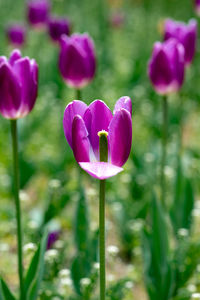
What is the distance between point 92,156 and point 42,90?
13.7ft

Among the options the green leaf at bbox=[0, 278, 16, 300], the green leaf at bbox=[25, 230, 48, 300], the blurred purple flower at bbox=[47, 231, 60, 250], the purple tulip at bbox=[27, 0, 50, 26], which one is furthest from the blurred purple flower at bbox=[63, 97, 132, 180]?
the purple tulip at bbox=[27, 0, 50, 26]

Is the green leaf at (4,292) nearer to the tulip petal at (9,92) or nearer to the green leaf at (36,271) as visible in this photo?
the green leaf at (36,271)

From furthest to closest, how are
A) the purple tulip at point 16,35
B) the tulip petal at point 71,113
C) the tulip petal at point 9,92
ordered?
the purple tulip at point 16,35 < the tulip petal at point 9,92 < the tulip petal at point 71,113

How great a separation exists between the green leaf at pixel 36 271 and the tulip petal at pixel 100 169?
626mm

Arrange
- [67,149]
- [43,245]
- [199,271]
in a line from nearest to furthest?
[43,245]
[199,271]
[67,149]

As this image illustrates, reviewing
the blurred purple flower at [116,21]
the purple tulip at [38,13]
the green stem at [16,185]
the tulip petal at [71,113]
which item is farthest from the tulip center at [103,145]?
the blurred purple flower at [116,21]

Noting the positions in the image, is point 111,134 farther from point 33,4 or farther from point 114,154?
point 33,4

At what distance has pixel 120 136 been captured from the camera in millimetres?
1332

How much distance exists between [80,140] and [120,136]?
103mm

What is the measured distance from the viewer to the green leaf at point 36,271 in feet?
6.00

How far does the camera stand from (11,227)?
10.2 feet

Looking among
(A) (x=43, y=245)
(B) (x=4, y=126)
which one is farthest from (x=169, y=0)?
(A) (x=43, y=245)

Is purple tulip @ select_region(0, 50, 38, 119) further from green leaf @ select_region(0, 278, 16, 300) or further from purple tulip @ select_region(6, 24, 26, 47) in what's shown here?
Answer: purple tulip @ select_region(6, 24, 26, 47)

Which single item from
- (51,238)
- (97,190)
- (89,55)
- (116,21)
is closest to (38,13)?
(97,190)
